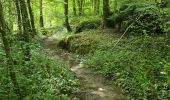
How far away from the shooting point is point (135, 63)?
11.0 m

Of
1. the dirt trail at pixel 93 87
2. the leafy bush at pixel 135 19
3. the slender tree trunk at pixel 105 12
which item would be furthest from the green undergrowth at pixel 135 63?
the slender tree trunk at pixel 105 12

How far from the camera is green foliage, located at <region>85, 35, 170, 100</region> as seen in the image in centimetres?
883

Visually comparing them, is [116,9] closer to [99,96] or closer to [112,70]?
[112,70]

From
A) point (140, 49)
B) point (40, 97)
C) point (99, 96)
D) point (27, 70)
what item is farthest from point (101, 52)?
point (40, 97)

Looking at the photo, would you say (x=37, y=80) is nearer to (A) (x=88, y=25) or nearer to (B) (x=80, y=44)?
(B) (x=80, y=44)

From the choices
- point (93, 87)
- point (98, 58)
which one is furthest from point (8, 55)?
point (98, 58)

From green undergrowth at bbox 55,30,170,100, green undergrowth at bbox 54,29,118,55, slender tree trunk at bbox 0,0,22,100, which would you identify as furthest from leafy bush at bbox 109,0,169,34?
slender tree trunk at bbox 0,0,22,100

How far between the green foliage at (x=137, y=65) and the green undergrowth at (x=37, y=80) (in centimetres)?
207

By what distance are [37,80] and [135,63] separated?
4.68 metres

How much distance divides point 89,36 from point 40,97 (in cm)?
1008

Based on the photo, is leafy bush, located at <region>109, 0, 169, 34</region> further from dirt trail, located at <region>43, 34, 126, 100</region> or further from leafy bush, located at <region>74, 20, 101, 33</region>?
dirt trail, located at <region>43, 34, 126, 100</region>

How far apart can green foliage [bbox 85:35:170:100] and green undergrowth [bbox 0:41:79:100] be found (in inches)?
81.4

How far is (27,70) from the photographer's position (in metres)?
8.72

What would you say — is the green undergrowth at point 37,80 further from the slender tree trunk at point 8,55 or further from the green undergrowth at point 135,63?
the green undergrowth at point 135,63
